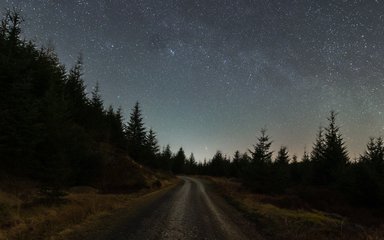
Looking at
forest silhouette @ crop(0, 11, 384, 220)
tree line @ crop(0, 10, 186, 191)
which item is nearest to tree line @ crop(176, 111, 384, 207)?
forest silhouette @ crop(0, 11, 384, 220)

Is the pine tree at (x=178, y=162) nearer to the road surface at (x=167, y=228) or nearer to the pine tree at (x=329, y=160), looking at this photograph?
the pine tree at (x=329, y=160)

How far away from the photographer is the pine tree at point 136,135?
7394cm

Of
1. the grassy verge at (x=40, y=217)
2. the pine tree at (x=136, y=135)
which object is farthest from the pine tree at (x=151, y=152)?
the grassy verge at (x=40, y=217)

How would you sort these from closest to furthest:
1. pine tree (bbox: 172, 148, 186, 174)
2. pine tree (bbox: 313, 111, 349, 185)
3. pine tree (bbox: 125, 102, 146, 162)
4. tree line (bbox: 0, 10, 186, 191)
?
1. tree line (bbox: 0, 10, 186, 191)
2. pine tree (bbox: 313, 111, 349, 185)
3. pine tree (bbox: 125, 102, 146, 162)
4. pine tree (bbox: 172, 148, 186, 174)

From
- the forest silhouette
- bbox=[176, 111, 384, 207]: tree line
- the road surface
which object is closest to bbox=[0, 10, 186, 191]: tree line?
the forest silhouette

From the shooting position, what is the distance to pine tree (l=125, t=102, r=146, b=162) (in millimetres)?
73938

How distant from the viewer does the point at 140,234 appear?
11836 mm

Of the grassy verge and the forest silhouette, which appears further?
the forest silhouette

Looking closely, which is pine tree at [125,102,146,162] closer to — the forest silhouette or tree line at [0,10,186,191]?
the forest silhouette

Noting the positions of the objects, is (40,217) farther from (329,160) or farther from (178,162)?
(178,162)

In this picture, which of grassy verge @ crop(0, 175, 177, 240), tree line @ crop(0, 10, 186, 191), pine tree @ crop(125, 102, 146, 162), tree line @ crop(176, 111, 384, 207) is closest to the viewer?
grassy verge @ crop(0, 175, 177, 240)

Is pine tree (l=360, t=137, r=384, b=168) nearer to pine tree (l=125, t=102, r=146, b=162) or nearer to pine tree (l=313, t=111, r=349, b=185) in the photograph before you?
pine tree (l=313, t=111, r=349, b=185)

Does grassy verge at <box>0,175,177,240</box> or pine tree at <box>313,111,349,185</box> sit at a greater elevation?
pine tree at <box>313,111,349,185</box>

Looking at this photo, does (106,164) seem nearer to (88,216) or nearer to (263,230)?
(88,216)
